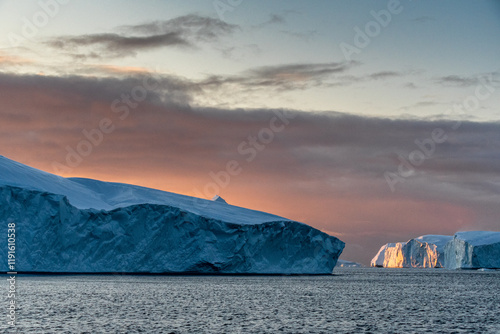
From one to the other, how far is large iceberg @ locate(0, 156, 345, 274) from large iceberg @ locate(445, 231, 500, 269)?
57.4 m

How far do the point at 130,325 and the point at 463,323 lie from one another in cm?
1650

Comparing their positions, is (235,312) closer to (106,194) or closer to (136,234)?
(136,234)

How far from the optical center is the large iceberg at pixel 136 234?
194ft

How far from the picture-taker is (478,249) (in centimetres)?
12069

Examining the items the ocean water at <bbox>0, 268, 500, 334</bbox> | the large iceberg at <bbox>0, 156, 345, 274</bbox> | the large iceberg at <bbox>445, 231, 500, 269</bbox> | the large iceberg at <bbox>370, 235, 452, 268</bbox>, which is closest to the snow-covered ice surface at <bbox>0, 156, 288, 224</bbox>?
the large iceberg at <bbox>0, 156, 345, 274</bbox>

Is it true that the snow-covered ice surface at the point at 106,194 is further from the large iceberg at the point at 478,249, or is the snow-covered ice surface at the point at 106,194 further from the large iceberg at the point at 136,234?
the large iceberg at the point at 478,249

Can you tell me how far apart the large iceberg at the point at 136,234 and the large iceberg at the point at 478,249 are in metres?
57.4

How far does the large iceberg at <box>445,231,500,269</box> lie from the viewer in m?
121

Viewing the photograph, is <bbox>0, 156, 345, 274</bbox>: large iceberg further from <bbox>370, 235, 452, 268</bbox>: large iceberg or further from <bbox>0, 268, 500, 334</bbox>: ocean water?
<bbox>370, 235, 452, 268</bbox>: large iceberg

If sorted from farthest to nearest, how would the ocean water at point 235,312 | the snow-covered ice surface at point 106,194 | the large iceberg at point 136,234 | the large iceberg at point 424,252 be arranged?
the large iceberg at point 424,252
the snow-covered ice surface at point 106,194
the large iceberg at point 136,234
the ocean water at point 235,312

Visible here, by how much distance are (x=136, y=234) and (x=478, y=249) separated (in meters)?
80.9

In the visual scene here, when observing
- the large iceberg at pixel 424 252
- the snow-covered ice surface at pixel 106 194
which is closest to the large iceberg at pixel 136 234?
the snow-covered ice surface at pixel 106 194

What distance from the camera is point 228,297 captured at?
44.8 meters

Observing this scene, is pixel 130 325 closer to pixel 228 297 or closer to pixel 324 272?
pixel 228 297
